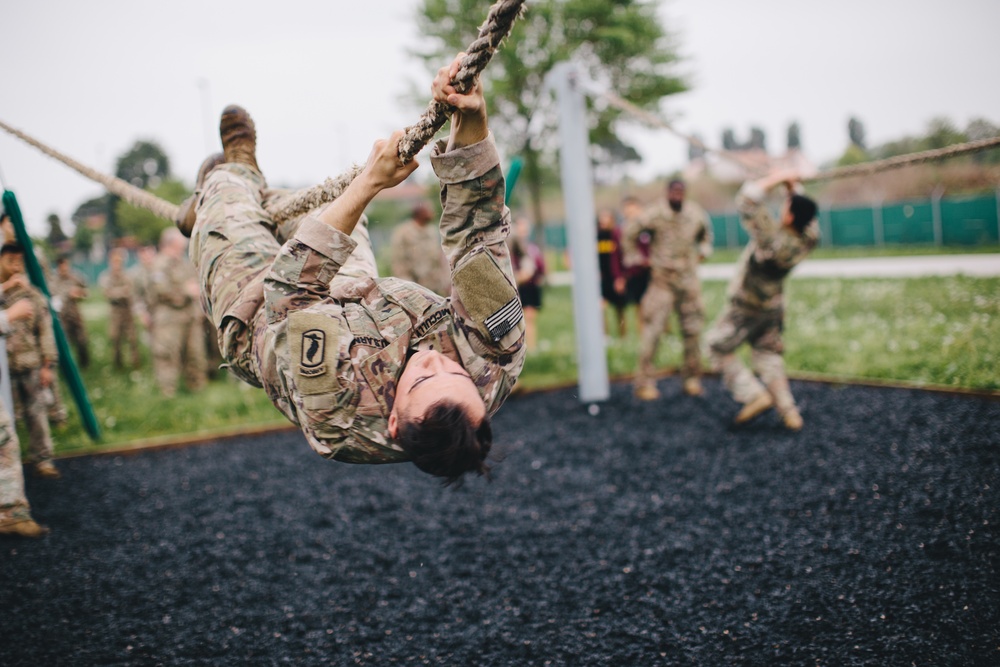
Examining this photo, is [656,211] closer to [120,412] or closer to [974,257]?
[120,412]

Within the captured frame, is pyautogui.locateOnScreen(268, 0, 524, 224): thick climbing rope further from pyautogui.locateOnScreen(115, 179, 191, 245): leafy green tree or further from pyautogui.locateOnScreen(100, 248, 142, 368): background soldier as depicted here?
pyautogui.locateOnScreen(115, 179, 191, 245): leafy green tree

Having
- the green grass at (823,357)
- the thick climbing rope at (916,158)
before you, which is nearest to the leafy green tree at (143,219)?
the green grass at (823,357)

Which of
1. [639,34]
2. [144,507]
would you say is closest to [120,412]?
[144,507]

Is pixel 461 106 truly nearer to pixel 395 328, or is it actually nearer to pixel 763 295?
pixel 395 328

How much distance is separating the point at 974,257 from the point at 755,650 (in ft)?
50.6

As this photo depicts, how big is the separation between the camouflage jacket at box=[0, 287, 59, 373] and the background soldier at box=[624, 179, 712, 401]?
6.08m

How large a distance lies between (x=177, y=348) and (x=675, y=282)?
287 inches

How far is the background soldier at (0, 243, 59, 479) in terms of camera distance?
20.9ft

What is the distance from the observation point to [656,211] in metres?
8.18

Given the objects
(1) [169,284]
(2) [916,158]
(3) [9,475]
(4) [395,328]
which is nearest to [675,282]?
(2) [916,158]

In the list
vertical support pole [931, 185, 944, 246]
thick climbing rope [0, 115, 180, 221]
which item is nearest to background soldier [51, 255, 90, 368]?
thick climbing rope [0, 115, 180, 221]

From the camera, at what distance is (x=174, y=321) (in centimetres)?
1048

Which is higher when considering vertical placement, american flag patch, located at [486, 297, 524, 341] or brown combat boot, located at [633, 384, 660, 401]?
american flag patch, located at [486, 297, 524, 341]

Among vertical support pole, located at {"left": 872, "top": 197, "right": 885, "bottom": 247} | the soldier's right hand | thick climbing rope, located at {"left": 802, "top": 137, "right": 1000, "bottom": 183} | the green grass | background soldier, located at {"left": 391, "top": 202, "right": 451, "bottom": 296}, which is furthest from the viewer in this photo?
vertical support pole, located at {"left": 872, "top": 197, "right": 885, "bottom": 247}
